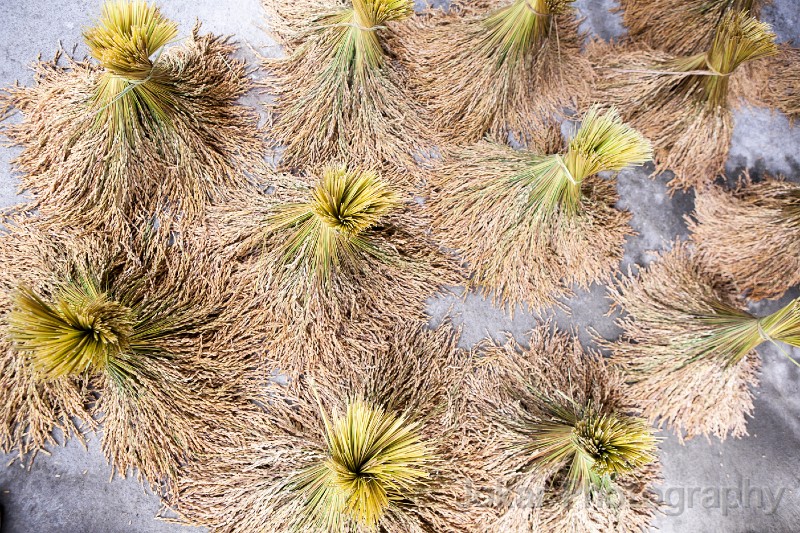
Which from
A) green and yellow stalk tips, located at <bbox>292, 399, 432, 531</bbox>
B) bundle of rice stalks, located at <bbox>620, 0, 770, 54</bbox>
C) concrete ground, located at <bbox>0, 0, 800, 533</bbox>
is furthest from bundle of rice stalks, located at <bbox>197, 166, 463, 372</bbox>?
bundle of rice stalks, located at <bbox>620, 0, 770, 54</bbox>

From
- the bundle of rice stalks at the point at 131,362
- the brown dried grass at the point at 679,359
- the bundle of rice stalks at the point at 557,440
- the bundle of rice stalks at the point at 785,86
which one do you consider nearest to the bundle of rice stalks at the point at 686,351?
the brown dried grass at the point at 679,359

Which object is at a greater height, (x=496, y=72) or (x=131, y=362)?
(x=496, y=72)

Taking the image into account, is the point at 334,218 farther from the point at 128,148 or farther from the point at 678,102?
the point at 678,102

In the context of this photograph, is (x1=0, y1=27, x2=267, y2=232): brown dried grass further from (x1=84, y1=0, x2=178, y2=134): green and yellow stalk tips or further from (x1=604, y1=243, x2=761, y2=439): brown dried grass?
(x1=604, y1=243, x2=761, y2=439): brown dried grass

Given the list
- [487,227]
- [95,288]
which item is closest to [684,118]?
[487,227]

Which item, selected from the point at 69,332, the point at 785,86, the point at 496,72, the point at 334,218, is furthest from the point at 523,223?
the point at 69,332
